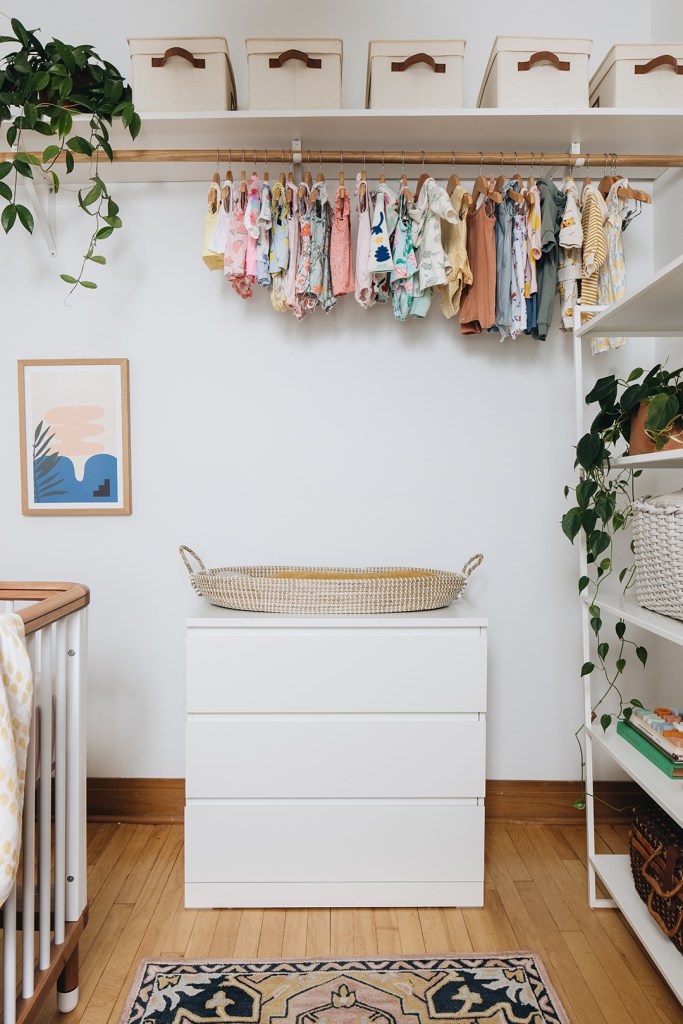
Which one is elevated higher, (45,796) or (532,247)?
(532,247)

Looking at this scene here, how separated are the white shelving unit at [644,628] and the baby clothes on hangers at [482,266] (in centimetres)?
28

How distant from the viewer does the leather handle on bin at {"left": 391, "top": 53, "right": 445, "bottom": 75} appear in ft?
6.82

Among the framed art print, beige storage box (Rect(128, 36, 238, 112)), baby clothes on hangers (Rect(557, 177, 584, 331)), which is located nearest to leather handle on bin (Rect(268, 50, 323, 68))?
beige storage box (Rect(128, 36, 238, 112))

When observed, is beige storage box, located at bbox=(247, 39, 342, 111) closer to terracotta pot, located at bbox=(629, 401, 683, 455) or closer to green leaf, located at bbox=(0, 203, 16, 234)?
green leaf, located at bbox=(0, 203, 16, 234)

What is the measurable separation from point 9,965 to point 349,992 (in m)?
0.74

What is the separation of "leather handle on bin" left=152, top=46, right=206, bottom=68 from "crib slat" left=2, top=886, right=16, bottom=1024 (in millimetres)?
2063

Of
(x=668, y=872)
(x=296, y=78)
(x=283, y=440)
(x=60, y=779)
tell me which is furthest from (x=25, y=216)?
(x=668, y=872)

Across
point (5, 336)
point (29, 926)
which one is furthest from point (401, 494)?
point (29, 926)

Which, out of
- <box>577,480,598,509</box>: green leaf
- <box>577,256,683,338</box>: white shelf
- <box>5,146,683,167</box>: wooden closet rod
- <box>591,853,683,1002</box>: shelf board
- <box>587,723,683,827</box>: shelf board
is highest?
<box>5,146,683,167</box>: wooden closet rod

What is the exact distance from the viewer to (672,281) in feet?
4.82

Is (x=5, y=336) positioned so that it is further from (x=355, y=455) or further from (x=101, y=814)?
(x=101, y=814)

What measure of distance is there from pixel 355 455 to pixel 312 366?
323mm

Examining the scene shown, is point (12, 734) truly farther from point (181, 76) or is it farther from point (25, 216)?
point (181, 76)

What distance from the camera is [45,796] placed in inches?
55.7
